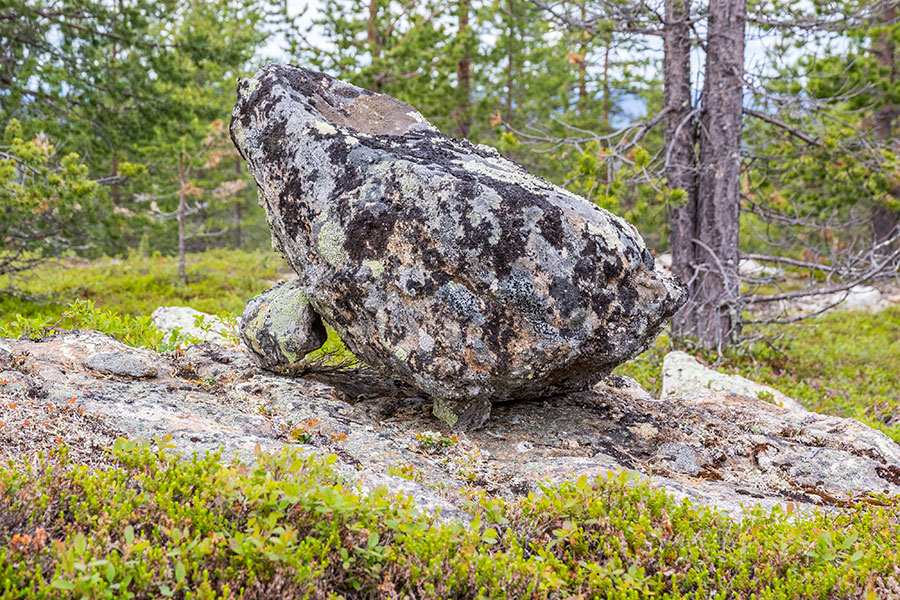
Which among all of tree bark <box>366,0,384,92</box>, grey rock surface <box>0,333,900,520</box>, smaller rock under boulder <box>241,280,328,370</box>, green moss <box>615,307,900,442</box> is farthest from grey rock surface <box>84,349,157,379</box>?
tree bark <box>366,0,384,92</box>

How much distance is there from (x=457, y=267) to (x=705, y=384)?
482 centimetres

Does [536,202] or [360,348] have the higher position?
[536,202]

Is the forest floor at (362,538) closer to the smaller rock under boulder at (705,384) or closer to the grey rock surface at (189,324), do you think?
the grey rock surface at (189,324)

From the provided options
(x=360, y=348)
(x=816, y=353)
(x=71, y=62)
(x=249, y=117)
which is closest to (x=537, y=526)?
(x=360, y=348)

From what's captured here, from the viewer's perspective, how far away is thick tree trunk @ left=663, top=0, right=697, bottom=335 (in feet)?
34.0

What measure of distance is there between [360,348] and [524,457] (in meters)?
1.57

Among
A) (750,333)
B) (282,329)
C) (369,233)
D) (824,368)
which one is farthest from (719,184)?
(282,329)

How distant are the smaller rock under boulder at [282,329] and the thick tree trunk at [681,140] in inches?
292

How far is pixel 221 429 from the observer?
408 centimetres

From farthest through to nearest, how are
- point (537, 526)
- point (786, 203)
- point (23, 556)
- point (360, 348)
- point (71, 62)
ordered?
1. point (786, 203)
2. point (71, 62)
3. point (360, 348)
4. point (537, 526)
5. point (23, 556)

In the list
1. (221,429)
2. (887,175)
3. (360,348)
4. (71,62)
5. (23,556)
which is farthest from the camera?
(71,62)

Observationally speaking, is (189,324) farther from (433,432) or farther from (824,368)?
(824,368)

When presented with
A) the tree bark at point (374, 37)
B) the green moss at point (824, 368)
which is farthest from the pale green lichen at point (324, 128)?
the tree bark at point (374, 37)

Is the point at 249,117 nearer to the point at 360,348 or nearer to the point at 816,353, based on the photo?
the point at 360,348
